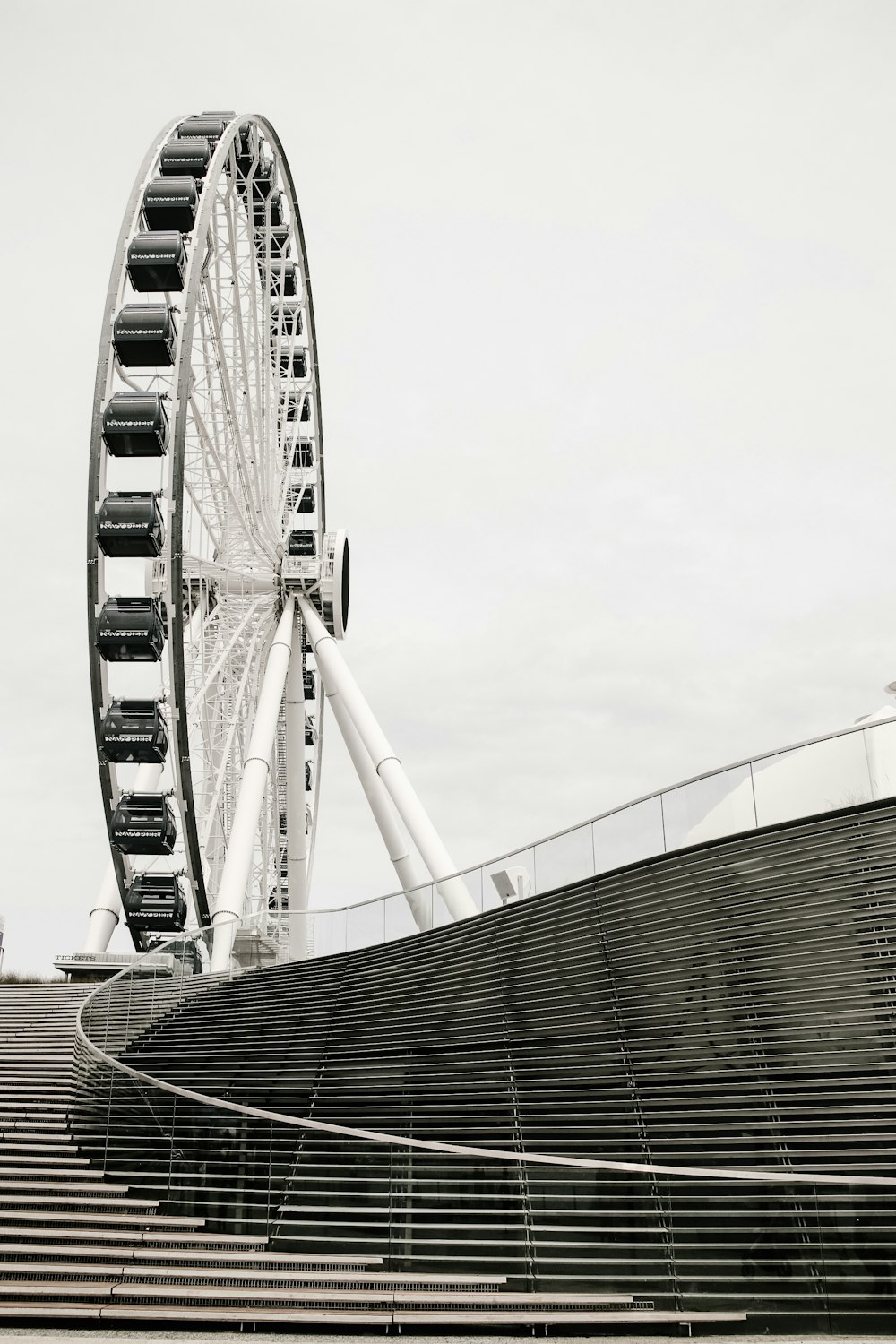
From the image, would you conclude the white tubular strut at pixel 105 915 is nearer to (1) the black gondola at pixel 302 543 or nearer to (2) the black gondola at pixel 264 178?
(1) the black gondola at pixel 302 543

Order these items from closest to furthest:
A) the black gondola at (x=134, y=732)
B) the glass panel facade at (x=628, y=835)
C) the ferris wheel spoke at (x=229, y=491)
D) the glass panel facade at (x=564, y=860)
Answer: the glass panel facade at (x=628, y=835) < the glass panel facade at (x=564, y=860) < the black gondola at (x=134, y=732) < the ferris wheel spoke at (x=229, y=491)

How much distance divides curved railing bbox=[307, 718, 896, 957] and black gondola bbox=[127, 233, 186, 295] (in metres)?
12.4

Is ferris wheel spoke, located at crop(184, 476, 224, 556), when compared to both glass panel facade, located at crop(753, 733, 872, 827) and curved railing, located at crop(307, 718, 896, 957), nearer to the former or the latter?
curved railing, located at crop(307, 718, 896, 957)

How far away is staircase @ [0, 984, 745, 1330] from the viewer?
7812 mm

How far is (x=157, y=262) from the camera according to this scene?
22.4 m

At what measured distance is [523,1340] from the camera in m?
7.61

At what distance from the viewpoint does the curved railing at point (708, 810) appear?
1230 centimetres

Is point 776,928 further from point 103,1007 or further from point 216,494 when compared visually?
point 216,494

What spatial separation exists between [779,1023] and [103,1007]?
8606mm

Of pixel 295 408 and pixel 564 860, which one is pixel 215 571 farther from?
pixel 564 860

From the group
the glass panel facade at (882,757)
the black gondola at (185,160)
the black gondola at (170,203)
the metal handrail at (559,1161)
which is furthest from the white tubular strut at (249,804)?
the glass panel facade at (882,757)

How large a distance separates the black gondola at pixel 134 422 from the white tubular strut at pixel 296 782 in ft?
22.5

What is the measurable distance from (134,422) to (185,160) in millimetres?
5726

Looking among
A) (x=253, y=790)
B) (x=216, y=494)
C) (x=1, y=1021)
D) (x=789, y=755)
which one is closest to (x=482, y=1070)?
(x=789, y=755)
